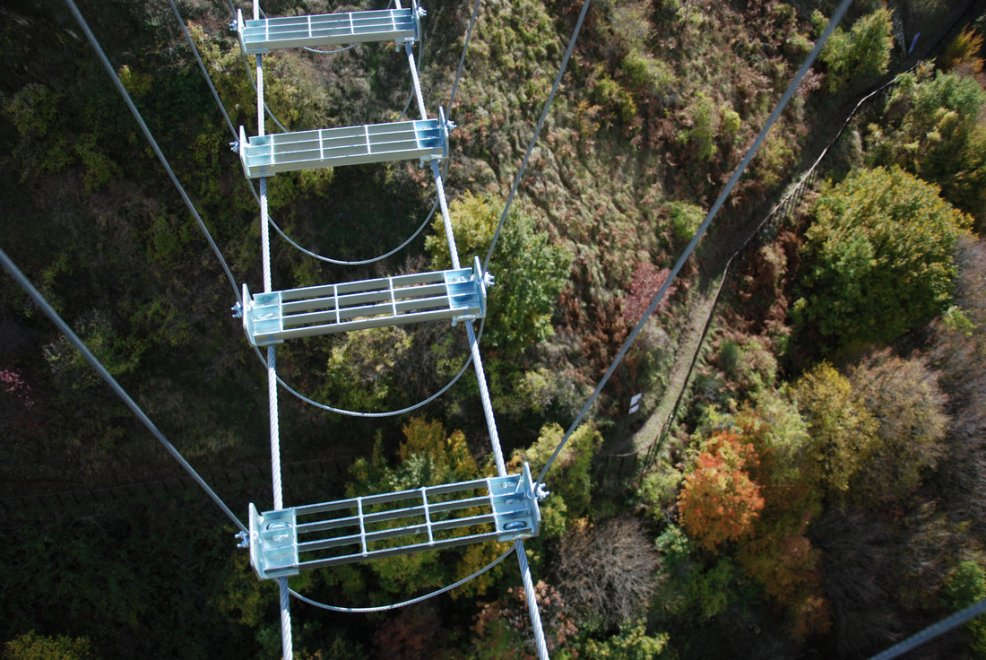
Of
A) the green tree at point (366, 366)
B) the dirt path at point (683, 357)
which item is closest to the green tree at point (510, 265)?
the green tree at point (366, 366)

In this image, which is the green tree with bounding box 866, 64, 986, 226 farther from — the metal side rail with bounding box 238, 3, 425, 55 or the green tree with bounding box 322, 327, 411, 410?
the green tree with bounding box 322, 327, 411, 410

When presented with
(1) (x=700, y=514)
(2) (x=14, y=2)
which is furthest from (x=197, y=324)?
(1) (x=700, y=514)

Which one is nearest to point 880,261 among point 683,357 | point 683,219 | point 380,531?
point 683,219

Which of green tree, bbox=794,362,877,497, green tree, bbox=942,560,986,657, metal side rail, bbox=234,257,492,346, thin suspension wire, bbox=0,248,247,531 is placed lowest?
green tree, bbox=942,560,986,657

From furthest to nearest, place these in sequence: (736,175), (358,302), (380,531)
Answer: (358,302)
(380,531)
(736,175)

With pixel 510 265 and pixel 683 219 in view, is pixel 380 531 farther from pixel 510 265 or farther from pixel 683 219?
pixel 683 219

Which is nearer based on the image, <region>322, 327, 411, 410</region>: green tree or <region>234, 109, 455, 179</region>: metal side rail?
<region>234, 109, 455, 179</region>: metal side rail

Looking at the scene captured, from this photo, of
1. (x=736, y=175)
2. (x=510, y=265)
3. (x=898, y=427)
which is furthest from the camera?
(x=898, y=427)

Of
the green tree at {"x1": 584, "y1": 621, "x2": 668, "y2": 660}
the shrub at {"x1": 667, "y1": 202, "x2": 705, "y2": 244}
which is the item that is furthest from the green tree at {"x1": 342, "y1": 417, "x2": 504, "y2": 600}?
the shrub at {"x1": 667, "y1": 202, "x2": 705, "y2": 244}
